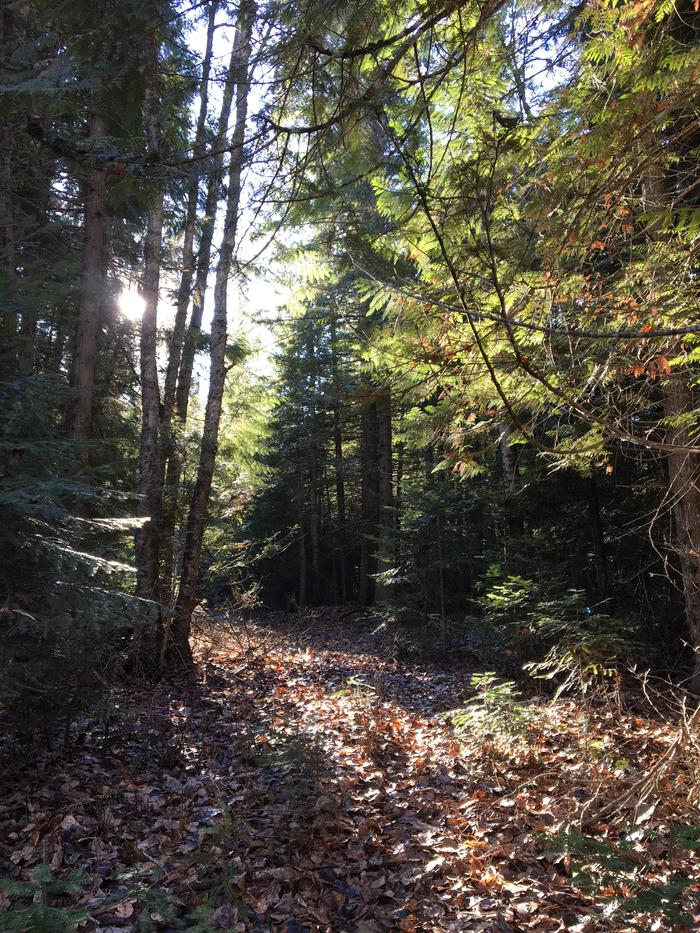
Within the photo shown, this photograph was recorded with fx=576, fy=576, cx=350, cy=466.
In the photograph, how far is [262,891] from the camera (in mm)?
3557

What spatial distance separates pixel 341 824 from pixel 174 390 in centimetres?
816

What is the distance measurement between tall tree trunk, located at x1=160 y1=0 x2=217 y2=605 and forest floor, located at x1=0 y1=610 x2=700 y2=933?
10.2 feet

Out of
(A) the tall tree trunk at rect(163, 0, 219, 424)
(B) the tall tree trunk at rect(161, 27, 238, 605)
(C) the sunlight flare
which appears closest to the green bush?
(B) the tall tree trunk at rect(161, 27, 238, 605)

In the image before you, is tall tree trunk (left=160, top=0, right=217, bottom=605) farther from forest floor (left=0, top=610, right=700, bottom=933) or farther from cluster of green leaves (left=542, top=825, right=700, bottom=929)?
cluster of green leaves (left=542, top=825, right=700, bottom=929)

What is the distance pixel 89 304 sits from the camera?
337 inches

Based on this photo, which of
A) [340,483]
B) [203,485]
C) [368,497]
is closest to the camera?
[203,485]

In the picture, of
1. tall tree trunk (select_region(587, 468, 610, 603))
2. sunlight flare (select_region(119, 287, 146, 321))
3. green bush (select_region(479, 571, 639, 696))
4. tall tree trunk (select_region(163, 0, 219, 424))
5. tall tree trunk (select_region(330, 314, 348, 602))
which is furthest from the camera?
tall tree trunk (select_region(330, 314, 348, 602))

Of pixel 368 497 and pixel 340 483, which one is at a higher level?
pixel 340 483

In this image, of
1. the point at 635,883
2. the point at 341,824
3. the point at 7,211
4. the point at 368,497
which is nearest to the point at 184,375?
the point at 7,211

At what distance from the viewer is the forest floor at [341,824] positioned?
316 centimetres

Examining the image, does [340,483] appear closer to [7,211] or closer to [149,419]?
[149,419]

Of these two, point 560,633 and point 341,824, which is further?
point 560,633

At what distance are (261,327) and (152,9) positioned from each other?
10116mm

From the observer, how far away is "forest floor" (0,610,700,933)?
316 centimetres
